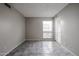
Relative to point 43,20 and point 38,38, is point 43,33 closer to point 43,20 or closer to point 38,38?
point 38,38

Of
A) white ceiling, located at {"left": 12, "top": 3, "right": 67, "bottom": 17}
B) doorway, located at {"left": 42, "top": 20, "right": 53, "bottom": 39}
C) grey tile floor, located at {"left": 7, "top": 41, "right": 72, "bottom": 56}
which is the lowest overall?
grey tile floor, located at {"left": 7, "top": 41, "right": 72, "bottom": 56}

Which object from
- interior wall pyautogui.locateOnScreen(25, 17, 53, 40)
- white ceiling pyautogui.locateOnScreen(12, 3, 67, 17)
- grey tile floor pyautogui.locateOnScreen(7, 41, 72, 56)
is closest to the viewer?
grey tile floor pyautogui.locateOnScreen(7, 41, 72, 56)

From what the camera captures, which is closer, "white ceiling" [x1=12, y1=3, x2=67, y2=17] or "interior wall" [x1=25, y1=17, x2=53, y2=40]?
"white ceiling" [x1=12, y1=3, x2=67, y2=17]

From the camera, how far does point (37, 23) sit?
8.13 meters

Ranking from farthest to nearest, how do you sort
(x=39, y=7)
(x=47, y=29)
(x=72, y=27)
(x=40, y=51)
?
(x=47, y=29), (x=39, y=7), (x=40, y=51), (x=72, y=27)

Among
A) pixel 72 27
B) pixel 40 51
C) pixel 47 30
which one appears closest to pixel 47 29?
pixel 47 30

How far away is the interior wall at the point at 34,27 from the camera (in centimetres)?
805

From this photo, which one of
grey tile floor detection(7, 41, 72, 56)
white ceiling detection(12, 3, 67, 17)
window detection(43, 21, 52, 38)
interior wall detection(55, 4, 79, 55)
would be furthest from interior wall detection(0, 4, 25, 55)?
window detection(43, 21, 52, 38)

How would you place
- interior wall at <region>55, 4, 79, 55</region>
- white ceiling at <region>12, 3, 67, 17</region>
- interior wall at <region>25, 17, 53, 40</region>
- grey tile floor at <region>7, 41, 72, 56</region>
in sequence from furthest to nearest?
interior wall at <region>25, 17, 53, 40</region> → white ceiling at <region>12, 3, 67, 17</region> → grey tile floor at <region>7, 41, 72, 56</region> → interior wall at <region>55, 4, 79, 55</region>

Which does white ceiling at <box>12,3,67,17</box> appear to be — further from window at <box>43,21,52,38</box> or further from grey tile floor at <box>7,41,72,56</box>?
window at <box>43,21,52,38</box>

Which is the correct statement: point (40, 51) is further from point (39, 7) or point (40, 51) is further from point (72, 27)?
point (39, 7)

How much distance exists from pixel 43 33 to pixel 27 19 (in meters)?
2.07

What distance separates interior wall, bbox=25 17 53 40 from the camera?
26.4ft

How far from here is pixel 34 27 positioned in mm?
8156
